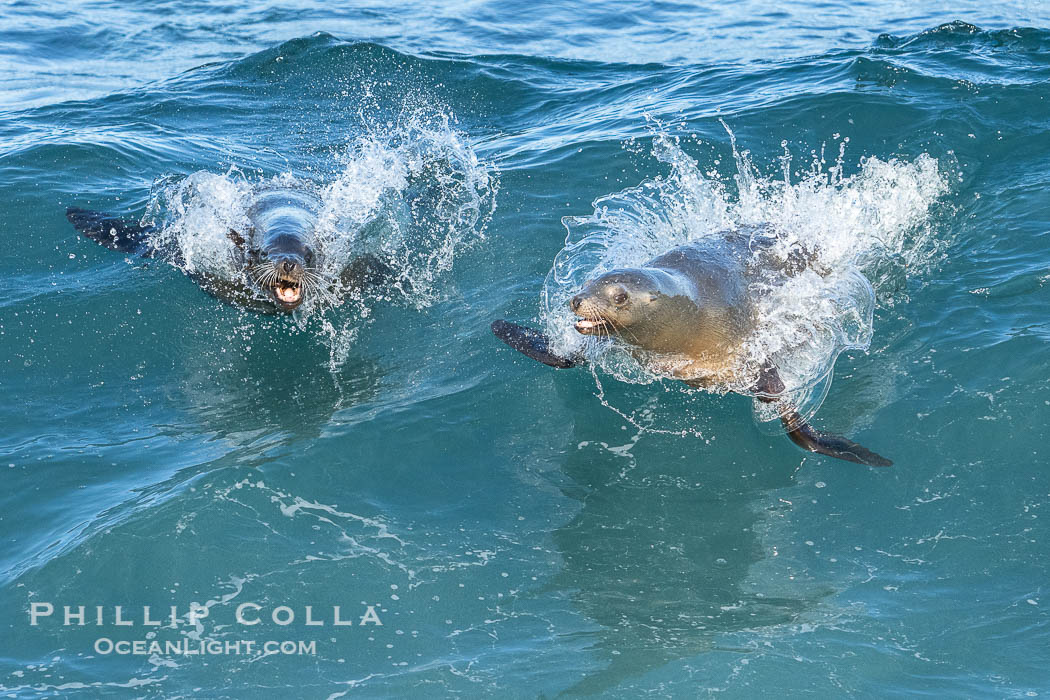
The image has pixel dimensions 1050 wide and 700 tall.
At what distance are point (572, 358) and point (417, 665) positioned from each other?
2995 mm

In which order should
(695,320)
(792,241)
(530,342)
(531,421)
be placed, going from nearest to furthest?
(695,320) < (531,421) < (530,342) < (792,241)

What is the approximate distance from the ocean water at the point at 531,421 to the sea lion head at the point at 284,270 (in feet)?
2.03

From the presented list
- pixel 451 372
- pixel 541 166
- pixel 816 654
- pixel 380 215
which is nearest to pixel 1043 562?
pixel 816 654

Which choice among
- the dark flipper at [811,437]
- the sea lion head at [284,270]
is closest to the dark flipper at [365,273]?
the sea lion head at [284,270]

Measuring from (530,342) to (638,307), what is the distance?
1.38m

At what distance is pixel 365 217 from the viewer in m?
9.88

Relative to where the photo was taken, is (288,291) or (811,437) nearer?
(811,437)

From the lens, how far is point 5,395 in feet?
26.8

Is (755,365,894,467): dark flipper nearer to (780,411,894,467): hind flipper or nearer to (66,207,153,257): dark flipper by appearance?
(780,411,894,467): hind flipper

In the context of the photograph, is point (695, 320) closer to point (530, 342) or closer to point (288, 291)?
point (530, 342)

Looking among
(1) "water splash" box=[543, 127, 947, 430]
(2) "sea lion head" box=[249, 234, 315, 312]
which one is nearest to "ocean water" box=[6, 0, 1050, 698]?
(1) "water splash" box=[543, 127, 947, 430]

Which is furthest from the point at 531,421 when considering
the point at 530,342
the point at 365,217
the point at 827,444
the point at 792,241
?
the point at 365,217

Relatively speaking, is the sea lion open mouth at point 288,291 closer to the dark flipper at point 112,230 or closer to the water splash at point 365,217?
the water splash at point 365,217

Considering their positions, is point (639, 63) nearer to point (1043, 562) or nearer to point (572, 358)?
point (572, 358)
